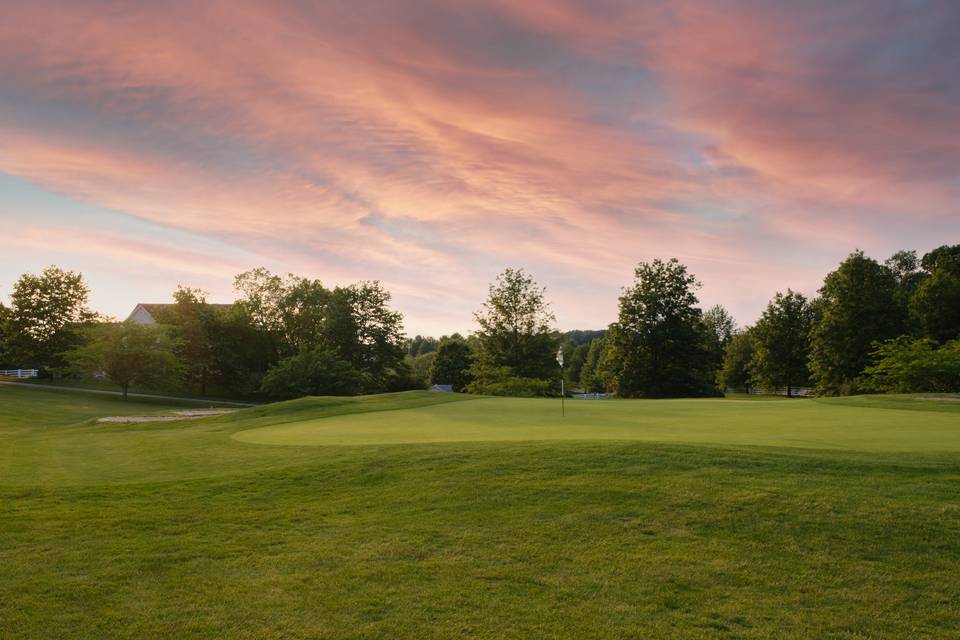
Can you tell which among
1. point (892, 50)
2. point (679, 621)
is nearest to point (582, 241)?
point (892, 50)

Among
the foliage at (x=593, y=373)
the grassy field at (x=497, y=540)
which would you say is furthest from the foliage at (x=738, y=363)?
the grassy field at (x=497, y=540)

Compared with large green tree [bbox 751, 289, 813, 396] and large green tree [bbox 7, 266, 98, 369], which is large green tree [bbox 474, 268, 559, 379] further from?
large green tree [bbox 7, 266, 98, 369]

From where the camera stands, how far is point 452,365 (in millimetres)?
89062

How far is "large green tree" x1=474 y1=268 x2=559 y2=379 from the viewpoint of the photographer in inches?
2408

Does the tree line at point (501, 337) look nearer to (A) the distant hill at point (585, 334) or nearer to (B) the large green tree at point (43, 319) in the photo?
(B) the large green tree at point (43, 319)

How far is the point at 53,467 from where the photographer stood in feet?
33.9

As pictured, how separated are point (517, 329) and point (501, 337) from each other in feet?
6.51

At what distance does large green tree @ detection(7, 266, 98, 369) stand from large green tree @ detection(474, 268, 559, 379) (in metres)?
38.7

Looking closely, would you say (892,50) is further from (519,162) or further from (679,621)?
(679,621)

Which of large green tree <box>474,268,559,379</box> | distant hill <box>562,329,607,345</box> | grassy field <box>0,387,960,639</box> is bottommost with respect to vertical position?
grassy field <box>0,387,960,639</box>

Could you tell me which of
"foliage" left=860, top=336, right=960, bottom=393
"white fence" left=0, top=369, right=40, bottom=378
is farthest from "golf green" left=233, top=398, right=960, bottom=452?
"white fence" left=0, top=369, right=40, bottom=378

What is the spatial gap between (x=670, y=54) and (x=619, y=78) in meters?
2.05


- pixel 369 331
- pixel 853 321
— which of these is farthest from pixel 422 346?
pixel 853 321

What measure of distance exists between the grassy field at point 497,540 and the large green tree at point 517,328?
49.8 m
